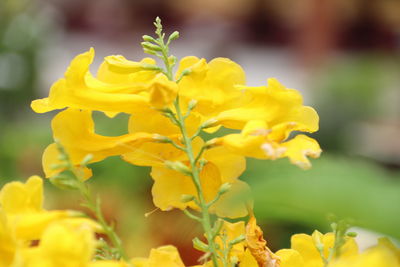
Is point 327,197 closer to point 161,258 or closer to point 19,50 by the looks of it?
point 161,258

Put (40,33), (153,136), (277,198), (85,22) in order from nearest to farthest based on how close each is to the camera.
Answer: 1. (153,136)
2. (277,198)
3. (40,33)
4. (85,22)

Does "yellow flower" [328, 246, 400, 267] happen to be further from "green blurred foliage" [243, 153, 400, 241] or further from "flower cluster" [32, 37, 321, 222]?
"green blurred foliage" [243, 153, 400, 241]

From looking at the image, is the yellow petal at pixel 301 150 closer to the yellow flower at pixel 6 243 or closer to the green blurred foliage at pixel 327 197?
the yellow flower at pixel 6 243

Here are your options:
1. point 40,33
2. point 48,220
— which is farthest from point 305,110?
point 40,33

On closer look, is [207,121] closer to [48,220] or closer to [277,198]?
[48,220]

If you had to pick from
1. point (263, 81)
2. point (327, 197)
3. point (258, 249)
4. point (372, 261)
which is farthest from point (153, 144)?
point (263, 81)

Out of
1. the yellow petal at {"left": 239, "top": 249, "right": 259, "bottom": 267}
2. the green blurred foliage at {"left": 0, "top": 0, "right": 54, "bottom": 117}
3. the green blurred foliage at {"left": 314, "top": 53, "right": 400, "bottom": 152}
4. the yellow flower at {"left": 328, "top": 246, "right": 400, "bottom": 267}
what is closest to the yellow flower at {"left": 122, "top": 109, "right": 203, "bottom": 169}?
the yellow petal at {"left": 239, "top": 249, "right": 259, "bottom": 267}

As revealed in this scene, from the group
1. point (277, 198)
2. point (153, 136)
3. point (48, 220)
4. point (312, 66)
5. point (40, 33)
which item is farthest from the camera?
point (312, 66)
